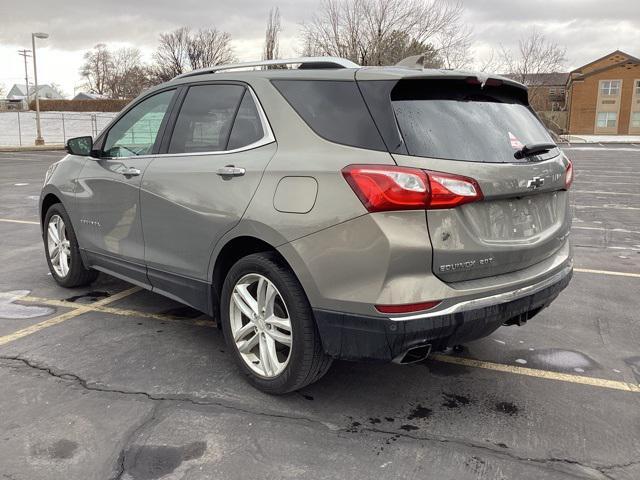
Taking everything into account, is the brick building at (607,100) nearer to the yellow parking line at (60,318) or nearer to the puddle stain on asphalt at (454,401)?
the yellow parking line at (60,318)

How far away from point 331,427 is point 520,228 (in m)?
1.43

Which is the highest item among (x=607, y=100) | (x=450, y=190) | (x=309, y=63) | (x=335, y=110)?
(x=607, y=100)

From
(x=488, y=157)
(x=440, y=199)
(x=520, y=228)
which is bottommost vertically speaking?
(x=520, y=228)

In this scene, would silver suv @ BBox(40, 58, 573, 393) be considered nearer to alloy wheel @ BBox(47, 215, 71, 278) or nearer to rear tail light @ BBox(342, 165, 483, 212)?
rear tail light @ BBox(342, 165, 483, 212)

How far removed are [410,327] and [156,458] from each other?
4.34 ft

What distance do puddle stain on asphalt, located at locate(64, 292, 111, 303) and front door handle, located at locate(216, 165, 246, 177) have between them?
93.5 inches

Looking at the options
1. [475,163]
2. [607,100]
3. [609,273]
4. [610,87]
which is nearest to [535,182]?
[475,163]

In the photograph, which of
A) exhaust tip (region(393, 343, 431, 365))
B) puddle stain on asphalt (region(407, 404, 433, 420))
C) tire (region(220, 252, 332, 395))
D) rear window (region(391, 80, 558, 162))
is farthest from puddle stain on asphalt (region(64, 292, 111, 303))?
rear window (region(391, 80, 558, 162))

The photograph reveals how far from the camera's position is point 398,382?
11.4ft

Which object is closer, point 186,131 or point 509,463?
point 509,463

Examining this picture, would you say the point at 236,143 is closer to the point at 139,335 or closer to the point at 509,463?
the point at 139,335

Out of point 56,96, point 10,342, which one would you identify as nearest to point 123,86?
point 56,96

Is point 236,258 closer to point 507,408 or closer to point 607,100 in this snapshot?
point 507,408

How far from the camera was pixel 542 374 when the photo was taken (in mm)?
3588
